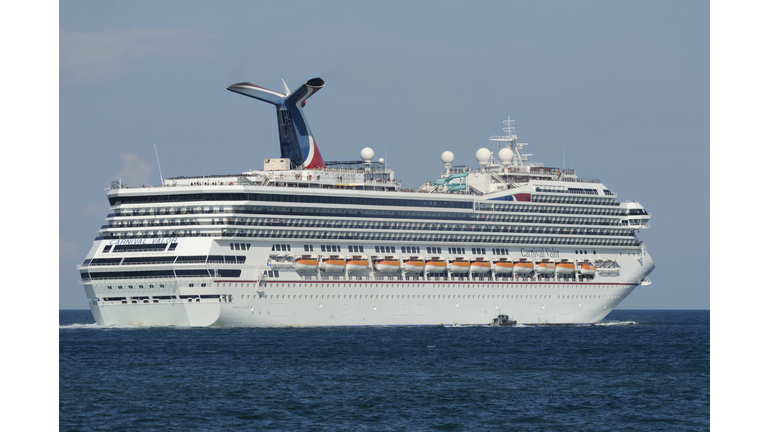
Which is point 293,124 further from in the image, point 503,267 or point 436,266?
point 503,267

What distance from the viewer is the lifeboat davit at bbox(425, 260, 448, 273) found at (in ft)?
342

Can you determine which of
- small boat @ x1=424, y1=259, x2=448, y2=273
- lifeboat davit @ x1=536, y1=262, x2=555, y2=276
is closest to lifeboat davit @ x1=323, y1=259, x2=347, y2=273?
small boat @ x1=424, y1=259, x2=448, y2=273

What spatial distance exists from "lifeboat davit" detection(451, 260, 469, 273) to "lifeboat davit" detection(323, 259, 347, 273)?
13.2 meters

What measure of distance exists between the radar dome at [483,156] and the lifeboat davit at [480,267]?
55.6 ft

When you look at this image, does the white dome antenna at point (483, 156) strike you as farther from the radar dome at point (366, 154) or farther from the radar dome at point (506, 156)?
the radar dome at point (366, 154)

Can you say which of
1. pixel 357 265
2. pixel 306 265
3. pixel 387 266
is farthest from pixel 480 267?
pixel 306 265

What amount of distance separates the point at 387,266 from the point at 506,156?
2867 cm

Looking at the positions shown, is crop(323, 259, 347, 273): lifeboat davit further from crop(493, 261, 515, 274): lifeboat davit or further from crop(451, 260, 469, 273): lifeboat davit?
crop(493, 261, 515, 274): lifeboat davit

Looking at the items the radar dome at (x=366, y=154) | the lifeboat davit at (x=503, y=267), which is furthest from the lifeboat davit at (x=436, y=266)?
the radar dome at (x=366, y=154)

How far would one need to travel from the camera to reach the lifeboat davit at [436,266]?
342ft

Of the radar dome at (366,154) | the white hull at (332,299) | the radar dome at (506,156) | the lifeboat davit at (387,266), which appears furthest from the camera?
the radar dome at (506,156)

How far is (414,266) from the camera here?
103 meters

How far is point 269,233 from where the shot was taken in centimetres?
9512

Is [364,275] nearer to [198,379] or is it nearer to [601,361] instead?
[601,361]
